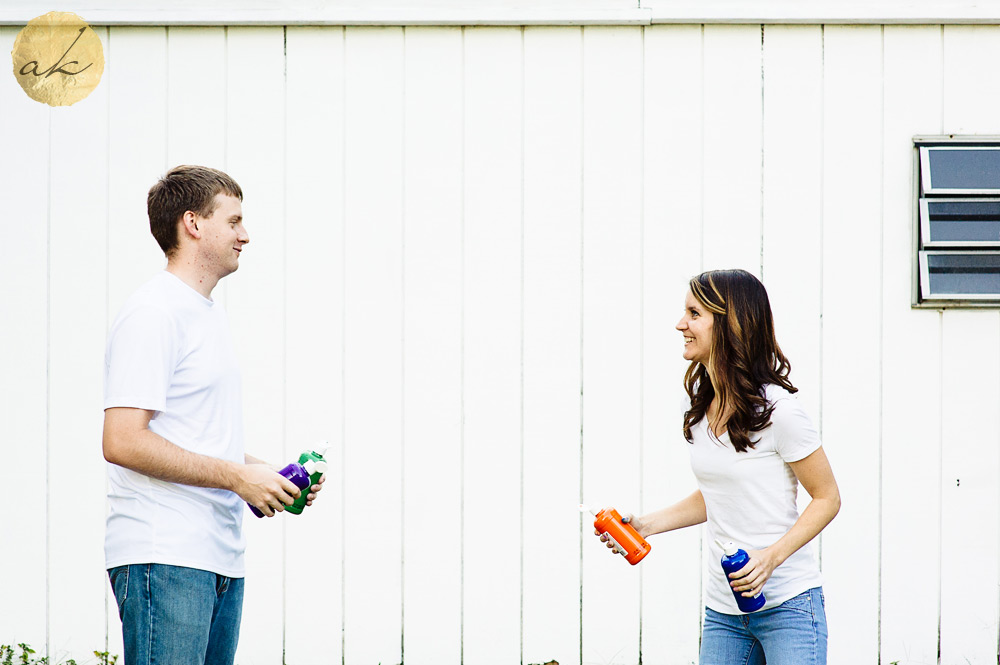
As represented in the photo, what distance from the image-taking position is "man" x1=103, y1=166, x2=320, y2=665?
2029mm

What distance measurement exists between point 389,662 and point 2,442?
5.75 ft

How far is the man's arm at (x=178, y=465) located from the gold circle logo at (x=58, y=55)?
209cm

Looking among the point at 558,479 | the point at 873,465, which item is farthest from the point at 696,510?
the point at 873,465

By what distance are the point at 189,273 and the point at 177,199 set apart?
186 mm

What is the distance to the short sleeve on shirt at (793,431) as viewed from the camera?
2227 millimetres

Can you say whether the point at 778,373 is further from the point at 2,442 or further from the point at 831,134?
the point at 2,442

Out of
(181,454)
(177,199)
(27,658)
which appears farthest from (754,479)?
(27,658)

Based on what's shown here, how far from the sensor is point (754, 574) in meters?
2.15

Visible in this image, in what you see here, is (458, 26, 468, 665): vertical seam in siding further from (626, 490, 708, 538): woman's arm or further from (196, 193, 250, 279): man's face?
(196, 193, 250, 279): man's face

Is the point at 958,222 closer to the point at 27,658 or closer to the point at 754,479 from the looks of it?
the point at 754,479


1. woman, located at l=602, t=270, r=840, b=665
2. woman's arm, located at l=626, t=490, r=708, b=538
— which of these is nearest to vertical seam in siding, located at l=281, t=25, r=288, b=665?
woman's arm, located at l=626, t=490, r=708, b=538

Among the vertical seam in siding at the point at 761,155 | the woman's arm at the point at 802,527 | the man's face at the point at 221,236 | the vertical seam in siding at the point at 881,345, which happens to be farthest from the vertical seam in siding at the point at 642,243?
the man's face at the point at 221,236

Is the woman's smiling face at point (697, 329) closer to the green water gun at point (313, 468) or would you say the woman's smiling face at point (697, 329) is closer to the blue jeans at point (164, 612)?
the green water gun at point (313, 468)

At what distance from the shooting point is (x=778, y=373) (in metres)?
2.38
